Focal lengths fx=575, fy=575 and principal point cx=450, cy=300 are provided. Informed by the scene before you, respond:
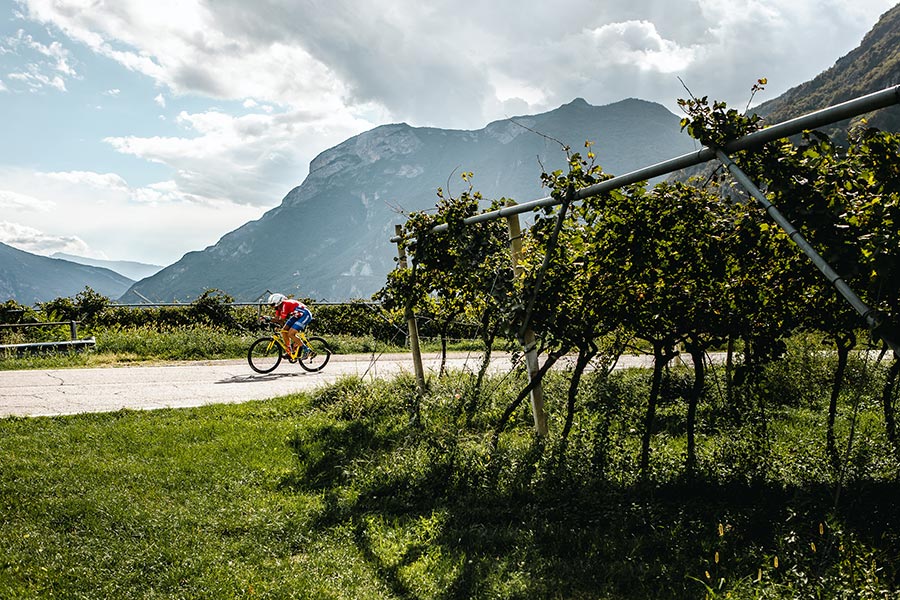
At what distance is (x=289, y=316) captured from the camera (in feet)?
40.1

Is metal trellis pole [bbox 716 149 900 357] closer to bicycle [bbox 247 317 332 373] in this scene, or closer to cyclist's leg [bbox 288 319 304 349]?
cyclist's leg [bbox 288 319 304 349]

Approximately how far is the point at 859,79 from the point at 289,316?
90.2 metres

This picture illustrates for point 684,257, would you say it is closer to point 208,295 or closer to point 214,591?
point 214,591

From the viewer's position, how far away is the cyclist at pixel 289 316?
12281 millimetres

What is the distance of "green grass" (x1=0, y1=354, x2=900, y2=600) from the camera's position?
3496 millimetres

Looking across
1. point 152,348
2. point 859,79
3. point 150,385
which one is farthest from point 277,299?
point 859,79

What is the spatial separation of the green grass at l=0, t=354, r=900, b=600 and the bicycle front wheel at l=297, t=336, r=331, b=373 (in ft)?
19.6

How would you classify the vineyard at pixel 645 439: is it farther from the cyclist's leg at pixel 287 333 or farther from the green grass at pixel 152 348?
the green grass at pixel 152 348

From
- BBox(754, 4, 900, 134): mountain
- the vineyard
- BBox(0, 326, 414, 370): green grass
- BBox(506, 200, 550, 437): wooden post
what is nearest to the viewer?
the vineyard

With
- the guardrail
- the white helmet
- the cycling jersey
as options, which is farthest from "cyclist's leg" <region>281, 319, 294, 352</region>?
the guardrail

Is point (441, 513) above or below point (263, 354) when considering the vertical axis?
below

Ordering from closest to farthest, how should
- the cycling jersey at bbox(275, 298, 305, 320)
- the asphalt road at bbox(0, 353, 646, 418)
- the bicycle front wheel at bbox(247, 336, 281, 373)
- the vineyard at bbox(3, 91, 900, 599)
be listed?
the vineyard at bbox(3, 91, 900, 599)
the asphalt road at bbox(0, 353, 646, 418)
the cycling jersey at bbox(275, 298, 305, 320)
the bicycle front wheel at bbox(247, 336, 281, 373)

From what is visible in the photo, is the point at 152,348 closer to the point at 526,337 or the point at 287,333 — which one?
the point at 287,333

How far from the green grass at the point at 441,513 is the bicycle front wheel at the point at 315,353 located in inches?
235
